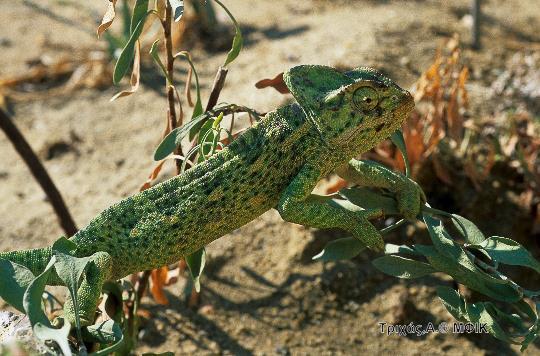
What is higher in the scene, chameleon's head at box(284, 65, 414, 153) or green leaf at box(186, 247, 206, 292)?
chameleon's head at box(284, 65, 414, 153)

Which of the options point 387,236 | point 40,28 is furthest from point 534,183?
point 40,28

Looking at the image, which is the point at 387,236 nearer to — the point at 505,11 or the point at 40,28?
the point at 505,11

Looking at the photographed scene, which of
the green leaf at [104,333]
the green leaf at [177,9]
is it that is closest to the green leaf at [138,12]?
the green leaf at [177,9]

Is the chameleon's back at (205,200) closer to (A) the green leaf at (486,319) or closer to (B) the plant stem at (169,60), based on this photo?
(B) the plant stem at (169,60)

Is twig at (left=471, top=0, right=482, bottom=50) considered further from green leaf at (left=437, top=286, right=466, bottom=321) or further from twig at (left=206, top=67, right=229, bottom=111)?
green leaf at (left=437, top=286, right=466, bottom=321)

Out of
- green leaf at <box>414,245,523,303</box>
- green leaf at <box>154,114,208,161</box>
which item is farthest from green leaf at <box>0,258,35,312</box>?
green leaf at <box>414,245,523,303</box>

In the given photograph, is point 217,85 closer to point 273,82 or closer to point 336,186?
point 273,82

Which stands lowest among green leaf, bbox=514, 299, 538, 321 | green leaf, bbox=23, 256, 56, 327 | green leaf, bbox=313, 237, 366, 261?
green leaf, bbox=514, 299, 538, 321

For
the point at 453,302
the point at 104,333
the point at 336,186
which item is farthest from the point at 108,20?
the point at 336,186
